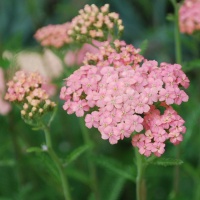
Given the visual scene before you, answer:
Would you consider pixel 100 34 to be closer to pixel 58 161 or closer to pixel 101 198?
pixel 58 161

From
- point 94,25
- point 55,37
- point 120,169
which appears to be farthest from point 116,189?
point 94,25

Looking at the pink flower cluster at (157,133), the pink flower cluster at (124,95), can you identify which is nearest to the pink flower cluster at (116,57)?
the pink flower cluster at (124,95)

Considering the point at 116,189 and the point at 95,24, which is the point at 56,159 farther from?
the point at 116,189

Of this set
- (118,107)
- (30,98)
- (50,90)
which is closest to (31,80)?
(30,98)

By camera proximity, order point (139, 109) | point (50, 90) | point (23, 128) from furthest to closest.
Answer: point (23, 128) → point (50, 90) → point (139, 109)

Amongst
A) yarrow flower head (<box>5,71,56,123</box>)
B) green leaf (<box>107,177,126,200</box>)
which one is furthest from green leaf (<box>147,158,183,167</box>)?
green leaf (<box>107,177,126,200</box>)

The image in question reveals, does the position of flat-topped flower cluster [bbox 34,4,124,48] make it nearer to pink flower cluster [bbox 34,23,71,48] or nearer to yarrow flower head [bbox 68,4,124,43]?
yarrow flower head [bbox 68,4,124,43]

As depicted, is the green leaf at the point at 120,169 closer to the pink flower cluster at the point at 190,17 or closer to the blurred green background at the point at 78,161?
the blurred green background at the point at 78,161
